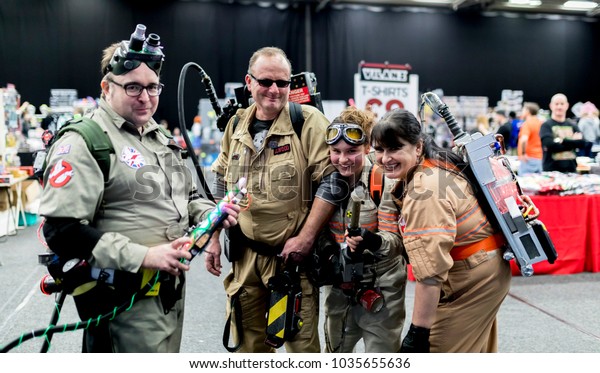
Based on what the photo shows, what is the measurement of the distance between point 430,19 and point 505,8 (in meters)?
2.18

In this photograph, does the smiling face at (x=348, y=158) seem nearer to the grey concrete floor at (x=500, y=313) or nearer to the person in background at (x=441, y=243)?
the person in background at (x=441, y=243)

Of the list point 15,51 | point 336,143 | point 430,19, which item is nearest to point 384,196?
point 336,143

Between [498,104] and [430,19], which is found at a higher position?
[430,19]

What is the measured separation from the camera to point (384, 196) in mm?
1908

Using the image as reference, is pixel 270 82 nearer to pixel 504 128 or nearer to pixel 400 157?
pixel 400 157

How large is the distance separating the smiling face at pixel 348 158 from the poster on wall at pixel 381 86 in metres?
2.86

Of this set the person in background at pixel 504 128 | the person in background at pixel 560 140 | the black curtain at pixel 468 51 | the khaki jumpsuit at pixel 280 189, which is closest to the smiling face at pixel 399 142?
the khaki jumpsuit at pixel 280 189

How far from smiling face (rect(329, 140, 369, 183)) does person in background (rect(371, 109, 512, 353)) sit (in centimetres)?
22

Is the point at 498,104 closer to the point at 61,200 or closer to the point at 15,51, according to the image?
the point at 15,51

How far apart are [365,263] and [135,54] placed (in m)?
1.08

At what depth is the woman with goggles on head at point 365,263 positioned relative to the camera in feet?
6.27

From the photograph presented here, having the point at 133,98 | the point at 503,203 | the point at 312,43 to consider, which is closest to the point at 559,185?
the point at 503,203

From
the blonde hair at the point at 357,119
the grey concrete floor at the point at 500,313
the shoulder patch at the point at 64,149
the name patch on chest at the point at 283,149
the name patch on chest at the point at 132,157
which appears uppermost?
the blonde hair at the point at 357,119

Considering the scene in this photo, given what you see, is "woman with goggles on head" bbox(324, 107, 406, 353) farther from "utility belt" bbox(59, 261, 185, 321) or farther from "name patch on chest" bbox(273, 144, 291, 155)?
"utility belt" bbox(59, 261, 185, 321)
